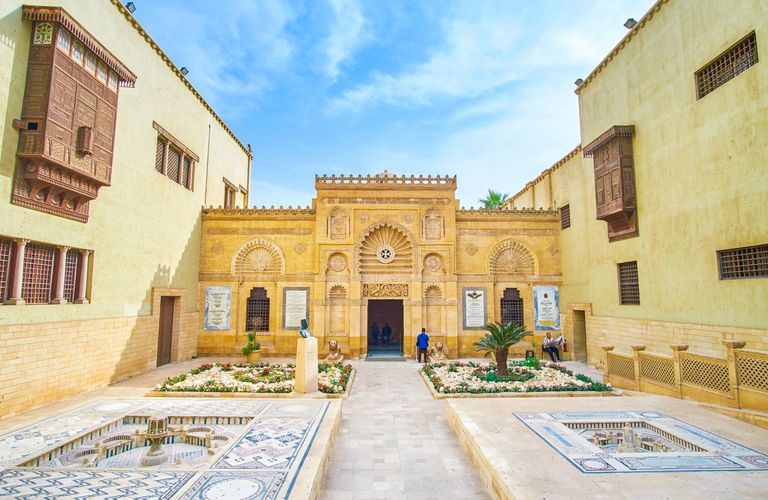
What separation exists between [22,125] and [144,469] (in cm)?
758

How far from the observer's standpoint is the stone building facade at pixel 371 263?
1719 cm

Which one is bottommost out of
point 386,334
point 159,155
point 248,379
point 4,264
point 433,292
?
point 248,379

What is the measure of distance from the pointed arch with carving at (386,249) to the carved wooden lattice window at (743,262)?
10.3 meters

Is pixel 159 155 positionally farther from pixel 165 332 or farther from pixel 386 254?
pixel 386 254

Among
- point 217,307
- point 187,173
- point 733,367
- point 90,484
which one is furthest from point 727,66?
point 217,307

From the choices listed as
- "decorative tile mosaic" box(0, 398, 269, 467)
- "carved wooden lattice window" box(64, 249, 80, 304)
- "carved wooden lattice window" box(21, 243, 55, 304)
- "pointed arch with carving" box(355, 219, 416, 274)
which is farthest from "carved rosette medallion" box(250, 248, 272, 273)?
"decorative tile mosaic" box(0, 398, 269, 467)

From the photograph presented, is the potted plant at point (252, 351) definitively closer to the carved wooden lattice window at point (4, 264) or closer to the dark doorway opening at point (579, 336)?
the carved wooden lattice window at point (4, 264)

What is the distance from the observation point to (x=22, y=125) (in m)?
8.58

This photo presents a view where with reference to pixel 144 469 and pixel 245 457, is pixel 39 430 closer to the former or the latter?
pixel 144 469

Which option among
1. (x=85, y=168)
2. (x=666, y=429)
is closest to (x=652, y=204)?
(x=666, y=429)

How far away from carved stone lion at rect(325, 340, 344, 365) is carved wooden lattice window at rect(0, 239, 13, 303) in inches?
364

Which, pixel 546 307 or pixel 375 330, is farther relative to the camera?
pixel 375 330

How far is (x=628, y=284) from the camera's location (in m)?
13.4

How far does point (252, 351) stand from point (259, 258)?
4.17 m
